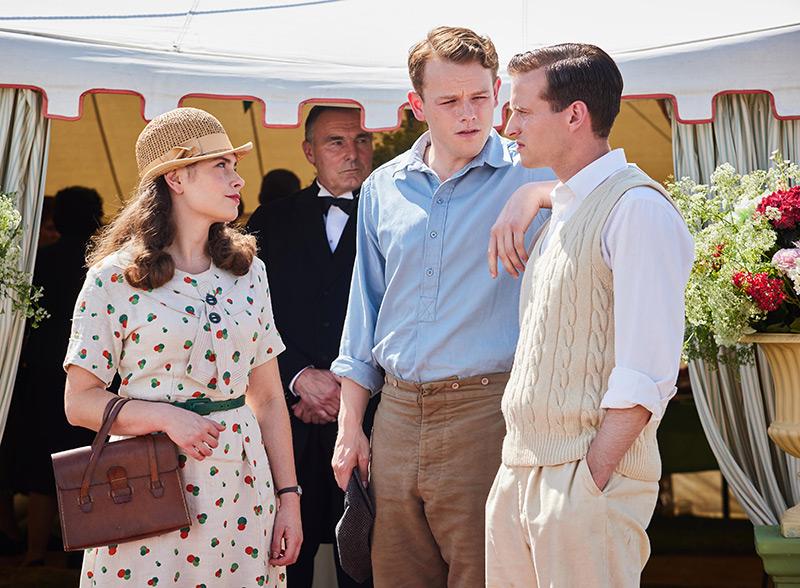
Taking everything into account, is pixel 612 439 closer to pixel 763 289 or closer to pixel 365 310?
pixel 365 310

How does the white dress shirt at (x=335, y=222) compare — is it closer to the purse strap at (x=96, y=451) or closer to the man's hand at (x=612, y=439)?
the purse strap at (x=96, y=451)

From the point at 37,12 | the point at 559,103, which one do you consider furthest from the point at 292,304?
the point at 559,103

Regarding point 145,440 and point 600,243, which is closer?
point 600,243

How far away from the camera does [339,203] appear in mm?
4664

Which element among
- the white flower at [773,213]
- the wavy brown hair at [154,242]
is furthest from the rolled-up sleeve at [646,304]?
the white flower at [773,213]

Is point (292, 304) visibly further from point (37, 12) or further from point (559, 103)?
point (559, 103)

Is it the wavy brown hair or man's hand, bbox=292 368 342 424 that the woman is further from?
man's hand, bbox=292 368 342 424

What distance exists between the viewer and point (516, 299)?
2969 mm

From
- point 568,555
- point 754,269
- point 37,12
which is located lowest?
point 568,555

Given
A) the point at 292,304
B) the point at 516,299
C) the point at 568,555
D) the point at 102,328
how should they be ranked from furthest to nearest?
the point at 292,304, the point at 516,299, the point at 102,328, the point at 568,555

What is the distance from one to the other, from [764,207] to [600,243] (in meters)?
1.57

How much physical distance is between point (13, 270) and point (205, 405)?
155cm

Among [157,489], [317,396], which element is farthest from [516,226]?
[317,396]

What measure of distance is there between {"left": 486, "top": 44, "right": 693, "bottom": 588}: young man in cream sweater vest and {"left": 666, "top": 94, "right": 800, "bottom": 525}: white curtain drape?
196cm
